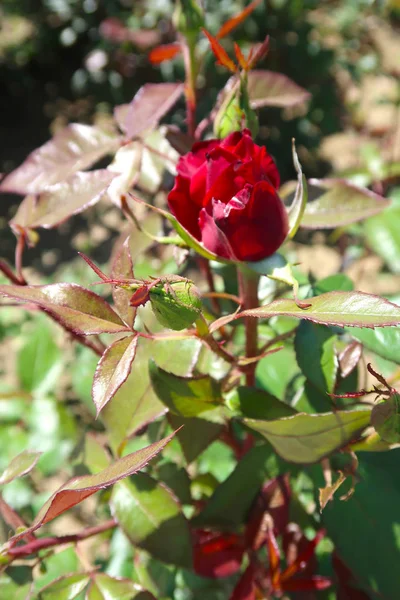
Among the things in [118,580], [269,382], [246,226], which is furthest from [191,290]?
[269,382]

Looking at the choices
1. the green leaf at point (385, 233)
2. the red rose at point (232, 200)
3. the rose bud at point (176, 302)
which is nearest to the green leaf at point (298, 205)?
the red rose at point (232, 200)

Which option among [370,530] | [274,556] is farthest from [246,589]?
[370,530]

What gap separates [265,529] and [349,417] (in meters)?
0.23

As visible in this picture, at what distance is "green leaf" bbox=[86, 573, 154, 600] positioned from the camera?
51 centimetres

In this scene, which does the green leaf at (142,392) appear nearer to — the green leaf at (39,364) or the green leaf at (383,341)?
the green leaf at (383,341)

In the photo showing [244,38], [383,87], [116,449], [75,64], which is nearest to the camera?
[116,449]

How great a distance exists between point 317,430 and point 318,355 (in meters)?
0.07

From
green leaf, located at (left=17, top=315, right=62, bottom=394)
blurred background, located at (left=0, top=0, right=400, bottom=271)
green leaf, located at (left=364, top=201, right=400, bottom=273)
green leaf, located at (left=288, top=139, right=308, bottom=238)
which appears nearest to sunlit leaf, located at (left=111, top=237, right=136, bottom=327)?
green leaf, located at (left=288, top=139, right=308, bottom=238)

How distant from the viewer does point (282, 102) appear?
60 centimetres

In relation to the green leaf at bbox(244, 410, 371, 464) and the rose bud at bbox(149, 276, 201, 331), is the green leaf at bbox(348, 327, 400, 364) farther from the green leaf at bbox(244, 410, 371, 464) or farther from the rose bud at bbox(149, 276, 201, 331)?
the rose bud at bbox(149, 276, 201, 331)

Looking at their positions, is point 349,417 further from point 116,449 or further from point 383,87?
point 383,87

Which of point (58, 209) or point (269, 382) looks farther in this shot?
point (269, 382)

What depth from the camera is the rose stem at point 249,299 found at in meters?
0.46

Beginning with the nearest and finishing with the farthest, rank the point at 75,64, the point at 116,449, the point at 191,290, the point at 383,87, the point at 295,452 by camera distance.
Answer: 1. the point at 191,290
2. the point at 295,452
3. the point at 116,449
4. the point at 75,64
5. the point at 383,87
